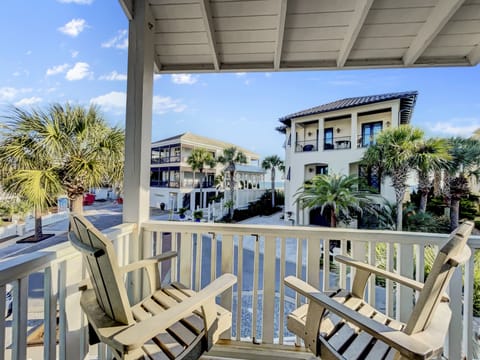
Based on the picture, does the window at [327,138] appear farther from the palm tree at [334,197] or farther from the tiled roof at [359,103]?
the palm tree at [334,197]

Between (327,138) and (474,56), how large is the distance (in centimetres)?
230

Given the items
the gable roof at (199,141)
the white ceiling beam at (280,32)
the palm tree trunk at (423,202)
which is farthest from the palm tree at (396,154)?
the white ceiling beam at (280,32)

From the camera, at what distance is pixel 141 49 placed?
1.77m

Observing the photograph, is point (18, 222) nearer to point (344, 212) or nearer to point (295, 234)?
point (295, 234)

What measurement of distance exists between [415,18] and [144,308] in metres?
2.71

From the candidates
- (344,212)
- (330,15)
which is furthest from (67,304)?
(344,212)

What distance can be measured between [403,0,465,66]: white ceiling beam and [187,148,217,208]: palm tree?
2332 millimetres

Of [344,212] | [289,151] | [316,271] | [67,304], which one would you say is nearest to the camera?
[67,304]

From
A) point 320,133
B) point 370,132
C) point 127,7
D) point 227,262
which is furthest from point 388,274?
point 370,132

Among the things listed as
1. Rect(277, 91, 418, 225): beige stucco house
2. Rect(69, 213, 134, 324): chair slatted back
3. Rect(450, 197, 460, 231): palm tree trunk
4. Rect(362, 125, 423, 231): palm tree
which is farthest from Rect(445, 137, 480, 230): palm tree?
Rect(69, 213, 134, 324): chair slatted back

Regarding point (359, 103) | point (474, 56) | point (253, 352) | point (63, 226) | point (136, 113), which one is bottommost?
point (253, 352)

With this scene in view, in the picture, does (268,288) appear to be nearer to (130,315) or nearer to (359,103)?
(130,315)

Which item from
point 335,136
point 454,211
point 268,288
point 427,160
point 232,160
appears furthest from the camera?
point 427,160

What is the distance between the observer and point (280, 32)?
185cm
